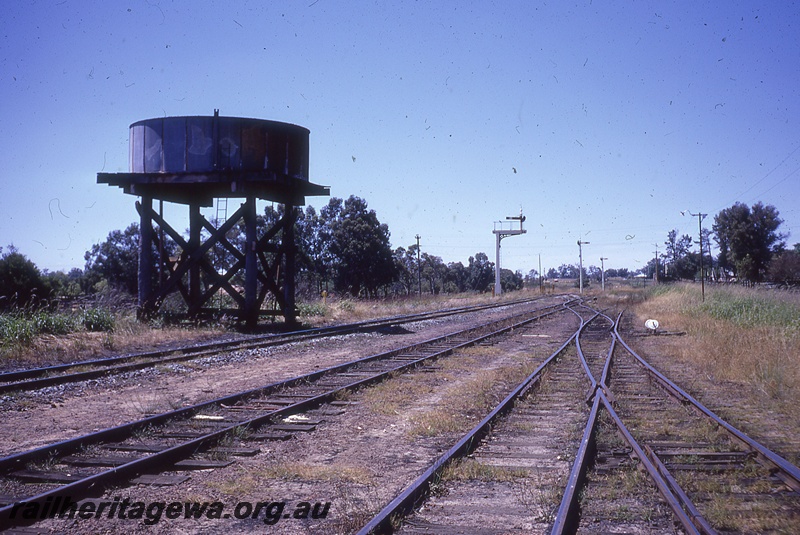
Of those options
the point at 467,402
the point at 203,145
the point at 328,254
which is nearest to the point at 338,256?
the point at 328,254

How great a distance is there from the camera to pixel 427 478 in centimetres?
484

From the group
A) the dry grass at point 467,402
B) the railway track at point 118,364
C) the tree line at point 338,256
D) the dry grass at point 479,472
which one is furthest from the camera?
the tree line at point 338,256

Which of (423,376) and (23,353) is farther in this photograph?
(23,353)

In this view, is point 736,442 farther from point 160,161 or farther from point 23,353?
point 160,161

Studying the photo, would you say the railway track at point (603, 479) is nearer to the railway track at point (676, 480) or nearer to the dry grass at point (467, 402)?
the railway track at point (676, 480)

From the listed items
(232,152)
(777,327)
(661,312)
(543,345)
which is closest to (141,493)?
(543,345)

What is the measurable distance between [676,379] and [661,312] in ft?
67.8

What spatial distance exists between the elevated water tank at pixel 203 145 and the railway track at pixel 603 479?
14.3 metres

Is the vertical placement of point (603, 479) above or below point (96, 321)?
below

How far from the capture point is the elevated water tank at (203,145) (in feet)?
64.3

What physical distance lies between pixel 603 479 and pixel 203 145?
1737 centimetres

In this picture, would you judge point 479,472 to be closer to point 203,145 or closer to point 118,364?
point 118,364

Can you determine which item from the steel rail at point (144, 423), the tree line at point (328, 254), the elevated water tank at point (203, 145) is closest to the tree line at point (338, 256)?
the tree line at point (328, 254)

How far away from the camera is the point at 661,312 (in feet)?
97.9
